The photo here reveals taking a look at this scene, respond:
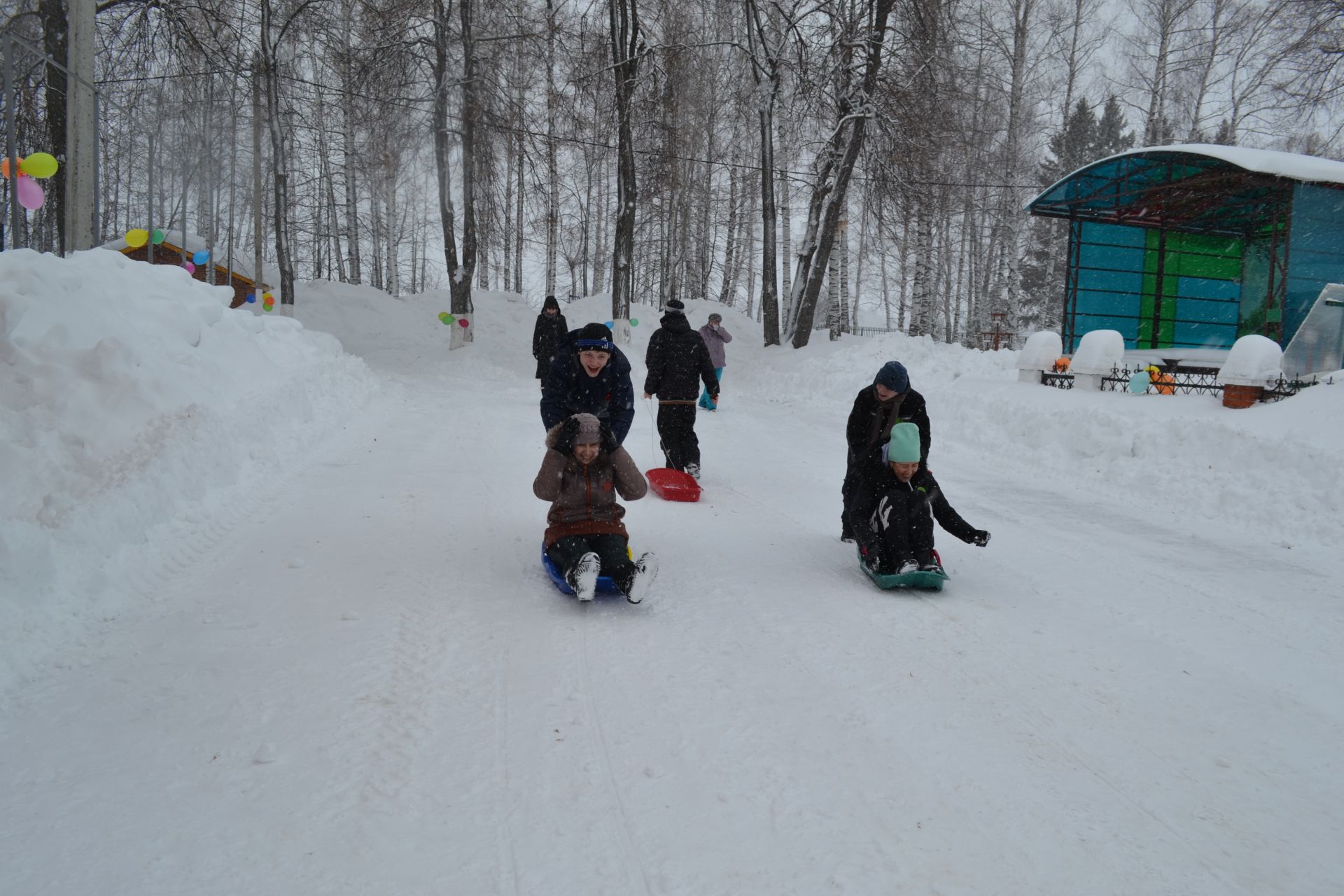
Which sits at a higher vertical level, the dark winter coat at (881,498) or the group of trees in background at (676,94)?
the group of trees in background at (676,94)

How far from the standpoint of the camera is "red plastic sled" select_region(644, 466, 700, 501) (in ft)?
24.2

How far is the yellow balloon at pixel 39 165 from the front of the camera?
831 centimetres

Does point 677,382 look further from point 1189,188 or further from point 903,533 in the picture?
point 1189,188

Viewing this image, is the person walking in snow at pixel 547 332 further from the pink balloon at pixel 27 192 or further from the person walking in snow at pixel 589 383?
the person walking in snow at pixel 589 383

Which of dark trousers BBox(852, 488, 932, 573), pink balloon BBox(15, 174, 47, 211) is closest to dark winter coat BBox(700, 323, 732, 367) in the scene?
pink balloon BBox(15, 174, 47, 211)

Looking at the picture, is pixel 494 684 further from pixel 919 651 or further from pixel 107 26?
pixel 107 26

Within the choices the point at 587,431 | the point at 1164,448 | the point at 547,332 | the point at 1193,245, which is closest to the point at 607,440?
the point at 587,431

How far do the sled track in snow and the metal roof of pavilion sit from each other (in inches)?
573

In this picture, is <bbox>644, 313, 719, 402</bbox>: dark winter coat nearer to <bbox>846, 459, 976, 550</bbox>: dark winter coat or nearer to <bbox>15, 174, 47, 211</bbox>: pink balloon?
<bbox>846, 459, 976, 550</bbox>: dark winter coat

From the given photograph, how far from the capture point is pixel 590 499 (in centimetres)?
487

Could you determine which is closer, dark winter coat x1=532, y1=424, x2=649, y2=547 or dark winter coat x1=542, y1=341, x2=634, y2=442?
dark winter coat x1=532, y1=424, x2=649, y2=547

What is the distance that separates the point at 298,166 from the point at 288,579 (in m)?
32.7

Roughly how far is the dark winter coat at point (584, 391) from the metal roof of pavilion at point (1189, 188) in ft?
42.2

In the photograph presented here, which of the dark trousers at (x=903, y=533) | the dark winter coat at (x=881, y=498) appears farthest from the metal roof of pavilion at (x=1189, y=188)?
the dark trousers at (x=903, y=533)
